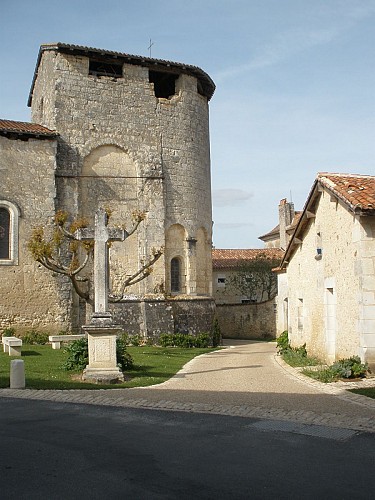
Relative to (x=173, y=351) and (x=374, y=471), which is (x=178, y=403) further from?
(x=173, y=351)

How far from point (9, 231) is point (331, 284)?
12.9 meters

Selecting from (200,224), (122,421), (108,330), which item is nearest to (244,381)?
(108,330)

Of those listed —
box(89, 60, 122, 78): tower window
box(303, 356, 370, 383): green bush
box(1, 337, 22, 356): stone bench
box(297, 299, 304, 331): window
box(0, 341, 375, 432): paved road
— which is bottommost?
box(0, 341, 375, 432): paved road

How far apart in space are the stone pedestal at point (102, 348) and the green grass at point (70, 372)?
1.22 ft

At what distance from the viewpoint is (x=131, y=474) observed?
5289 mm

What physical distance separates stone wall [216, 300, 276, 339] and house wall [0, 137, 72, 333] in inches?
494

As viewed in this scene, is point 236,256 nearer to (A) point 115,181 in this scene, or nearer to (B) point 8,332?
(A) point 115,181

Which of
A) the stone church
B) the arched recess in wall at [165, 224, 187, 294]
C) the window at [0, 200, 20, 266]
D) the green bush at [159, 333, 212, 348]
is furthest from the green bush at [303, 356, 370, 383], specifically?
the window at [0, 200, 20, 266]

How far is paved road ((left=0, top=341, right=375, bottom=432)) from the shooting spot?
8.12 m

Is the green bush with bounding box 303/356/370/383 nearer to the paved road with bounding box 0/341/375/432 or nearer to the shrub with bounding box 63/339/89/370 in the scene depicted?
the paved road with bounding box 0/341/375/432

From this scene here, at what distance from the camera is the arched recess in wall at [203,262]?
25.6m

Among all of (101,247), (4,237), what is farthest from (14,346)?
(4,237)

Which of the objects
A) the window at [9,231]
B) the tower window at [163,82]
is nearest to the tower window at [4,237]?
the window at [9,231]

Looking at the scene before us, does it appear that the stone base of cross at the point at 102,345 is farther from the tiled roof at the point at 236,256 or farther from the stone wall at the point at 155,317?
the tiled roof at the point at 236,256
